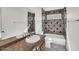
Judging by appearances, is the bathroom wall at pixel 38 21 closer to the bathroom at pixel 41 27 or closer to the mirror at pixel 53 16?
the bathroom at pixel 41 27

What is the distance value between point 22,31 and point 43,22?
0.26 m

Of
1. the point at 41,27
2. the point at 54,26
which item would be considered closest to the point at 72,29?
the point at 54,26

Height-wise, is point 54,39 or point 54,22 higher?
point 54,22

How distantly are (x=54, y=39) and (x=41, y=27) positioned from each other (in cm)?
20

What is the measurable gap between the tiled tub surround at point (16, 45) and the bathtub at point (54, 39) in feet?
0.21

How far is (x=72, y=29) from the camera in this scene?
2.86 feet

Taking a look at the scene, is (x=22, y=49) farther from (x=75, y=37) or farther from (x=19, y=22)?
(x=75, y=37)

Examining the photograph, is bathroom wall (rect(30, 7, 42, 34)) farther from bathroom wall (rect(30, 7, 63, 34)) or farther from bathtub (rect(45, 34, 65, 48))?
bathtub (rect(45, 34, 65, 48))

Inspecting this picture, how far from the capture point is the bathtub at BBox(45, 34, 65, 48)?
33.5 inches

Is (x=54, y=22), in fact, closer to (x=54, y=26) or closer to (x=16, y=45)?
(x=54, y=26)

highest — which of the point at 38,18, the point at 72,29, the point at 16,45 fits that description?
the point at 38,18

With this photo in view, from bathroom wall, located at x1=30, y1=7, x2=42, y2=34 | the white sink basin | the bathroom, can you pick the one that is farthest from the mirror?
the white sink basin
